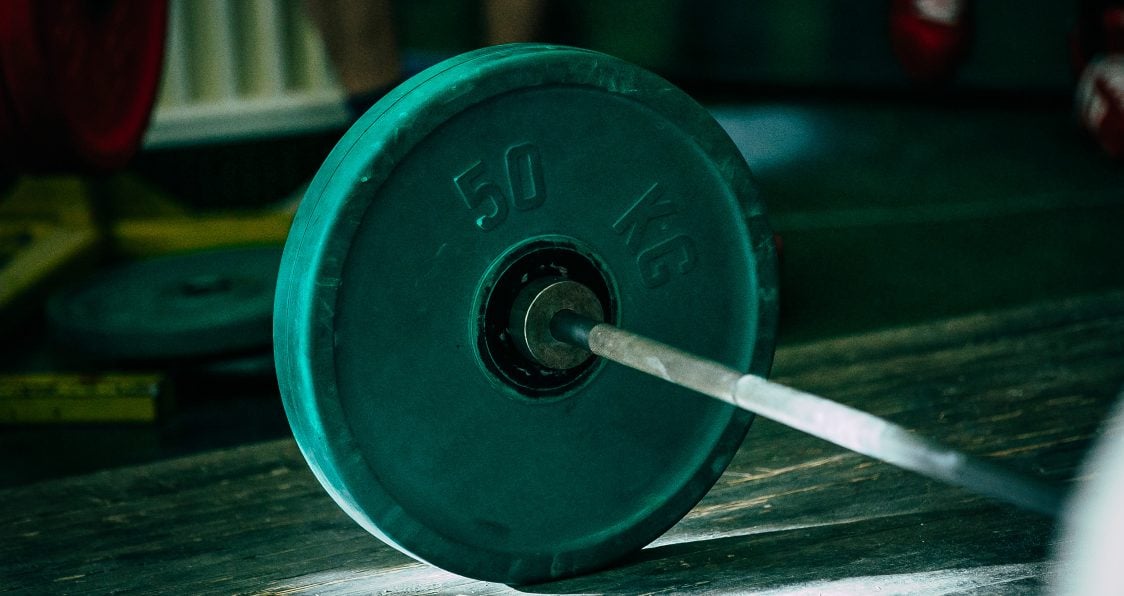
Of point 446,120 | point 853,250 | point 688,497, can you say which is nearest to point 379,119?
point 446,120

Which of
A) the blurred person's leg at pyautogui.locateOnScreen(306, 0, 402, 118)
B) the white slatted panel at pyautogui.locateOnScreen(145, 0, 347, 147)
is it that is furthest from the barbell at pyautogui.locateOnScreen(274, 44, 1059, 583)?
the white slatted panel at pyautogui.locateOnScreen(145, 0, 347, 147)

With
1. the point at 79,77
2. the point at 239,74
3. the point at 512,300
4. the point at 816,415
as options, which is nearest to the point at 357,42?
the point at 239,74

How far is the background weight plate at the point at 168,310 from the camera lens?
146cm

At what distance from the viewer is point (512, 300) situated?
0.82 metres

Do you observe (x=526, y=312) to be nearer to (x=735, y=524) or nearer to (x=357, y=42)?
(x=735, y=524)

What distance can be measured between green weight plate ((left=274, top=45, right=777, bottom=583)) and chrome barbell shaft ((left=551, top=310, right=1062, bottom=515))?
0.06 meters

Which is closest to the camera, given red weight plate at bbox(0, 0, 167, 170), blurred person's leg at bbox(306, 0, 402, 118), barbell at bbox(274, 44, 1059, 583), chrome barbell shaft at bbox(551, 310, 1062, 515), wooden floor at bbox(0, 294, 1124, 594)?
chrome barbell shaft at bbox(551, 310, 1062, 515)

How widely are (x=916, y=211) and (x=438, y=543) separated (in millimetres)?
1766

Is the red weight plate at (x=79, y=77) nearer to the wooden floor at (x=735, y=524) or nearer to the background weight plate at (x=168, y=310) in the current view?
the background weight plate at (x=168, y=310)

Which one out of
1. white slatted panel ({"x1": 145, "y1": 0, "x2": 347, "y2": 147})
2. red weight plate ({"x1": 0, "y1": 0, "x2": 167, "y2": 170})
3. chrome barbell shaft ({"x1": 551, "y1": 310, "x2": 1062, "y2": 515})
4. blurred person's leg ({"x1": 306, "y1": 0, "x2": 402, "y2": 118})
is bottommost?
chrome barbell shaft ({"x1": 551, "y1": 310, "x2": 1062, "y2": 515})

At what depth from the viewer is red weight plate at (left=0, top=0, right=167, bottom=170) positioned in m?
1.32

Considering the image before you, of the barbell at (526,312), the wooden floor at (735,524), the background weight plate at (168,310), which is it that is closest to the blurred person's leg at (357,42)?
the background weight plate at (168,310)

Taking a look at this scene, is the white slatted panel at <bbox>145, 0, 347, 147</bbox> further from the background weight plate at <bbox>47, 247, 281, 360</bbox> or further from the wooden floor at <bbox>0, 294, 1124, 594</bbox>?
the wooden floor at <bbox>0, 294, 1124, 594</bbox>

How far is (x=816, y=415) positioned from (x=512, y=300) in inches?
10.0
